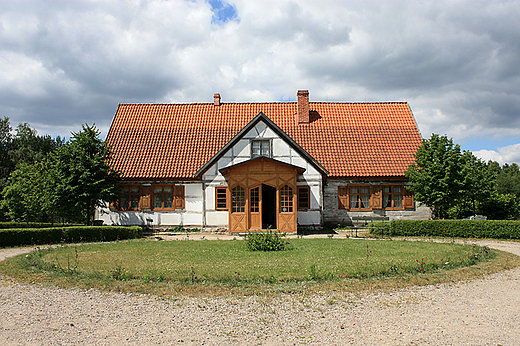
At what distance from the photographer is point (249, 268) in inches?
391

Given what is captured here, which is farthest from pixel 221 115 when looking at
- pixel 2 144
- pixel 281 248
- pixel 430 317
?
pixel 2 144

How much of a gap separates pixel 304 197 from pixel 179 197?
8.01m

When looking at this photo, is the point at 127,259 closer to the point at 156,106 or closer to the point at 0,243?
the point at 0,243

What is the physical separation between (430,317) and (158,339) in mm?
4559

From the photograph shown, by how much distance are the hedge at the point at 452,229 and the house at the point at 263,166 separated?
3821 mm

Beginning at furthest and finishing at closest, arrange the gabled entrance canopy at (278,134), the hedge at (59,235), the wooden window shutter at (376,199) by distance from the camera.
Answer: the wooden window shutter at (376,199) < the gabled entrance canopy at (278,134) < the hedge at (59,235)

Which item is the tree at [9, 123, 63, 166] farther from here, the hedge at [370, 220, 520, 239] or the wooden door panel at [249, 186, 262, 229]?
the hedge at [370, 220, 520, 239]

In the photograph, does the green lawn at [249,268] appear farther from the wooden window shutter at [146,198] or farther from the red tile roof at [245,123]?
the red tile roof at [245,123]

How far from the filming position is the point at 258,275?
8906 millimetres

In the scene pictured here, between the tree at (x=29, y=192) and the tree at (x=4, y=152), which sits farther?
the tree at (x=4, y=152)

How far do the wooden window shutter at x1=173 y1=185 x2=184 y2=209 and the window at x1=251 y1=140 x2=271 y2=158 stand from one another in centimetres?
529

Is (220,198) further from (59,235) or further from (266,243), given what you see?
(266,243)

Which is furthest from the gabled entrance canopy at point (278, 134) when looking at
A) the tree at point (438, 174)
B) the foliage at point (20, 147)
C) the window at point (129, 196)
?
the foliage at point (20, 147)

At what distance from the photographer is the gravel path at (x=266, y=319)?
5480 millimetres
